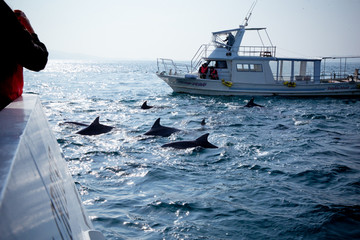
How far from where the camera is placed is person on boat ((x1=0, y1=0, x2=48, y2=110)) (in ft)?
6.70

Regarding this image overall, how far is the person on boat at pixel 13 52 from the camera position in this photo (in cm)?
204

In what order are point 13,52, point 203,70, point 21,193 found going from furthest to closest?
point 203,70, point 13,52, point 21,193

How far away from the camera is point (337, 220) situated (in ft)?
19.3

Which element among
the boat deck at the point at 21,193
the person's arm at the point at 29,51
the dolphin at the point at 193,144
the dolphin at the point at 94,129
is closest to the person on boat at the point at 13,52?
the person's arm at the point at 29,51

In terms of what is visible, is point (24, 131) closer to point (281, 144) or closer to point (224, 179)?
point (224, 179)

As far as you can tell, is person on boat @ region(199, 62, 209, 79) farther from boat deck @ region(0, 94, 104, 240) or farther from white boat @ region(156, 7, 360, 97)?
boat deck @ region(0, 94, 104, 240)

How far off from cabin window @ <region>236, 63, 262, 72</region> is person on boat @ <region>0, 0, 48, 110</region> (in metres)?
23.9

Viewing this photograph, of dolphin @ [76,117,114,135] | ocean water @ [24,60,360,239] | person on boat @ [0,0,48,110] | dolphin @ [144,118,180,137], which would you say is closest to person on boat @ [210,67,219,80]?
ocean water @ [24,60,360,239]

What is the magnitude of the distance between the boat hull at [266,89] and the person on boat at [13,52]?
2333 cm

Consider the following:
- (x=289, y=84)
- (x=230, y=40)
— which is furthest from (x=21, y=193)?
(x=230, y=40)

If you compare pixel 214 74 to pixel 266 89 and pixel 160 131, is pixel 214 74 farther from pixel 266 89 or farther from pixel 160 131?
pixel 160 131

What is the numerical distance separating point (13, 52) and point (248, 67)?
24.5m

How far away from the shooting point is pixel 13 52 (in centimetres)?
218

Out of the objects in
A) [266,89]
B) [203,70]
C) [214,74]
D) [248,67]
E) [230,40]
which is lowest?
[266,89]
